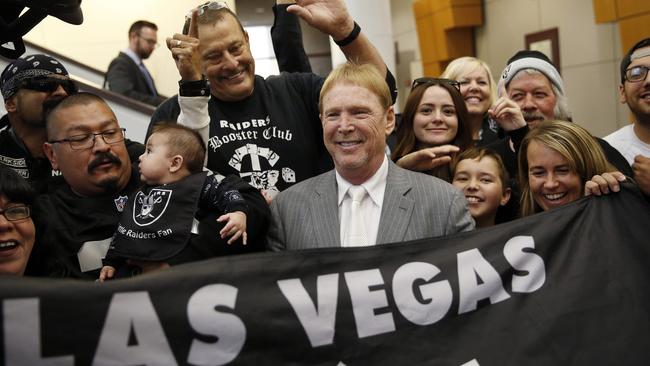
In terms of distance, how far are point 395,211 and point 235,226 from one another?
50cm

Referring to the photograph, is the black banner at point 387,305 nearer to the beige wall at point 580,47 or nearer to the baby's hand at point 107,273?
the baby's hand at point 107,273

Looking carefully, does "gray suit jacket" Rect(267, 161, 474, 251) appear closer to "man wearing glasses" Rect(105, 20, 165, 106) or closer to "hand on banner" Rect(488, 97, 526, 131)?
"hand on banner" Rect(488, 97, 526, 131)

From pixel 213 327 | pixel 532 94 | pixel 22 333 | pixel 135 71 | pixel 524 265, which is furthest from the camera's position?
pixel 135 71

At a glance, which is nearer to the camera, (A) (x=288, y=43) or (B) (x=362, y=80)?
(B) (x=362, y=80)

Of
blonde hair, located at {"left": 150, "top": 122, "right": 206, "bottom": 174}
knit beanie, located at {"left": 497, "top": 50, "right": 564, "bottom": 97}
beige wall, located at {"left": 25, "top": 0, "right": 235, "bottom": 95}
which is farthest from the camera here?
beige wall, located at {"left": 25, "top": 0, "right": 235, "bottom": 95}

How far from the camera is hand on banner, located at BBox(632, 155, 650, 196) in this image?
2.22 metres

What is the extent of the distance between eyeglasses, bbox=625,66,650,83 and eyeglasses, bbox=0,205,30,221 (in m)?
2.38

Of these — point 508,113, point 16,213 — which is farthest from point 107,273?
point 508,113

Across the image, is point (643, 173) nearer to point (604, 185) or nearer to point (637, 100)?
point (604, 185)

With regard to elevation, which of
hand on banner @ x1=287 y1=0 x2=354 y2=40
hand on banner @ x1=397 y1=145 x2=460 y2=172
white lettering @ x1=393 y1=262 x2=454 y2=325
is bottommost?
white lettering @ x1=393 y1=262 x2=454 y2=325

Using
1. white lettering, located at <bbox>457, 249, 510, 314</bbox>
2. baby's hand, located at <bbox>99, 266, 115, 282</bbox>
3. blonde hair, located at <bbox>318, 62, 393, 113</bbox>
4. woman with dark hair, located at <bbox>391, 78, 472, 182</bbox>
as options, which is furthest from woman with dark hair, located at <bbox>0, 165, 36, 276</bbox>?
woman with dark hair, located at <bbox>391, 78, 472, 182</bbox>

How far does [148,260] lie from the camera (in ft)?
7.27

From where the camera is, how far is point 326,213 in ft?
7.25

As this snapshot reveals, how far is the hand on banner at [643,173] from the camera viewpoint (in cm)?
222
